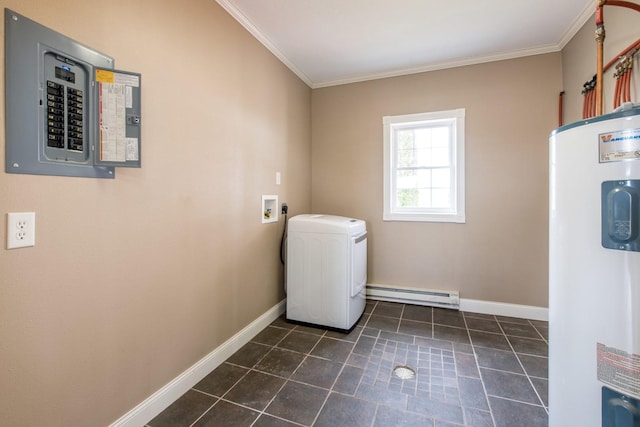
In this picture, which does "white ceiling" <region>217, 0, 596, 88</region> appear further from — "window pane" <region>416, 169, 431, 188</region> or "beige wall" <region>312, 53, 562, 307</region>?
"window pane" <region>416, 169, 431, 188</region>

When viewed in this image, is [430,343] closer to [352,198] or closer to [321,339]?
[321,339]

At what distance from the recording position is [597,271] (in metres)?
0.91

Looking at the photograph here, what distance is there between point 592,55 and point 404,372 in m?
2.85

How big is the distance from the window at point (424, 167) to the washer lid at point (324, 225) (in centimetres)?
85

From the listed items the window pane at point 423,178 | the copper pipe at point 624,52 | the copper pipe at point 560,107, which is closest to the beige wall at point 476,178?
the copper pipe at point 560,107

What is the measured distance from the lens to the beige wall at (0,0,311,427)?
42.7 inches

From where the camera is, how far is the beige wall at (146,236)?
1084 millimetres

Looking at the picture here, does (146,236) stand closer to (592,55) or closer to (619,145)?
(619,145)

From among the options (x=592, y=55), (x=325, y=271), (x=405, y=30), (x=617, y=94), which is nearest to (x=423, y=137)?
(x=405, y=30)

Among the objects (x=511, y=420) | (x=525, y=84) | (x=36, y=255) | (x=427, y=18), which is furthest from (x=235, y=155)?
(x=525, y=84)

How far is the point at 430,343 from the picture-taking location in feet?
7.64

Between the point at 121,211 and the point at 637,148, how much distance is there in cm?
205

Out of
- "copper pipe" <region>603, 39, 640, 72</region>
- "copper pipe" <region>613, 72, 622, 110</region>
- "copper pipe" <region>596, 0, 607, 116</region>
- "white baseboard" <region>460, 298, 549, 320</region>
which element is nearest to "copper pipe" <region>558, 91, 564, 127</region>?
"copper pipe" <region>603, 39, 640, 72</region>

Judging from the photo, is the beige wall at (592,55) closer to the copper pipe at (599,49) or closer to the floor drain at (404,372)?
the copper pipe at (599,49)
